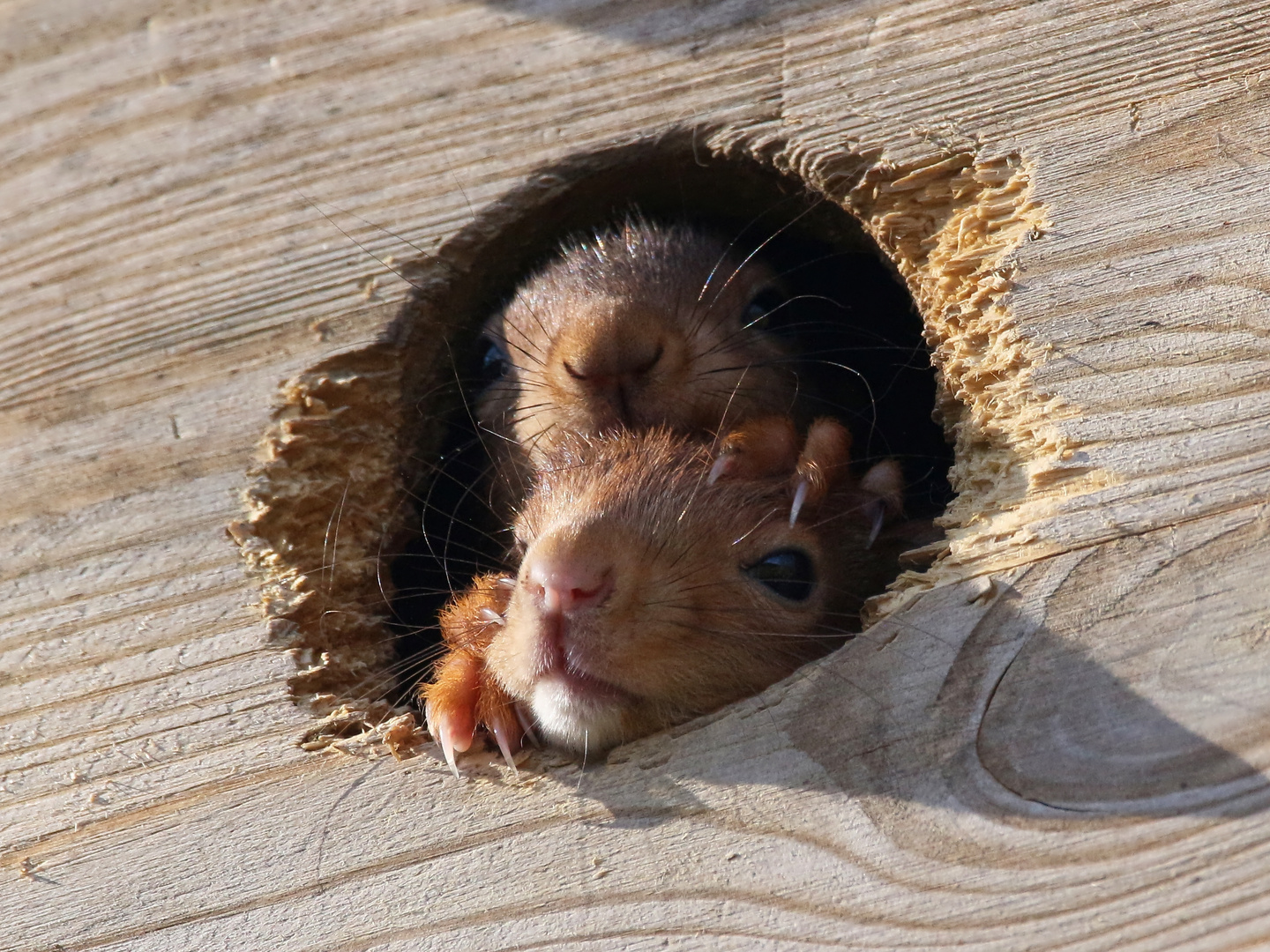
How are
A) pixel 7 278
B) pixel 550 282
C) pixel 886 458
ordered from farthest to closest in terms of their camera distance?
pixel 550 282 → pixel 886 458 → pixel 7 278

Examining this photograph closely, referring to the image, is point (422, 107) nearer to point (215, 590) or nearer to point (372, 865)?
point (215, 590)

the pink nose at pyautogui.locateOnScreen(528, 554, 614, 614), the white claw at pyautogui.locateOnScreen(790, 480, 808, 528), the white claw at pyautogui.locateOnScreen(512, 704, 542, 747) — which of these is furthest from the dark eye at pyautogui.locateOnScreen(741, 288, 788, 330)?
the white claw at pyautogui.locateOnScreen(512, 704, 542, 747)

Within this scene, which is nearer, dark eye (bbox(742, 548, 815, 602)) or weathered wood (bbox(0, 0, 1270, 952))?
weathered wood (bbox(0, 0, 1270, 952))

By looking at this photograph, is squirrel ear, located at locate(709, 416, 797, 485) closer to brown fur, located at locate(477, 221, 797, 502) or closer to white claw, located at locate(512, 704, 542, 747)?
brown fur, located at locate(477, 221, 797, 502)

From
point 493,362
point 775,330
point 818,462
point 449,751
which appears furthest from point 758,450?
point 449,751

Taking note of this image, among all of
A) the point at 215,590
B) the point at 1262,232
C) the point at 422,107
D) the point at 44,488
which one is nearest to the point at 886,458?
the point at 1262,232

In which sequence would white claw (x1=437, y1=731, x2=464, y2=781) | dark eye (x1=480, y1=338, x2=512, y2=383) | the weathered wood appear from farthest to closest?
dark eye (x1=480, y1=338, x2=512, y2=383)
white claw (x1=437, y1=731, x2=464, y2=781)
the weathered wood

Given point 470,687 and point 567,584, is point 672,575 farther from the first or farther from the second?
point 470,687
